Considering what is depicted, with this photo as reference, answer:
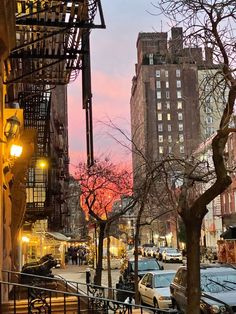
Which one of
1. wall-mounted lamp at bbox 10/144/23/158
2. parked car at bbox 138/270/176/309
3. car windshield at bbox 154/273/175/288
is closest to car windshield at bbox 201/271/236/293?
parked car at bbox 138/270/176/309

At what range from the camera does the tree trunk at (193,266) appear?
779 cm

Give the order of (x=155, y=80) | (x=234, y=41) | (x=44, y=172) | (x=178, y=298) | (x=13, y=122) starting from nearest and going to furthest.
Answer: (x=234, y=41), (x=13, y=122), (x=178, y=298), (x=44, y=172), (x=155, y=80)

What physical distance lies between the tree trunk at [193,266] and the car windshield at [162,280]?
1126 centimetres

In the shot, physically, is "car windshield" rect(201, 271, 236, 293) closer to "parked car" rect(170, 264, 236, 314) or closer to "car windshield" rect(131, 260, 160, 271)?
"parked car" rect(170, 264, 236, 314)

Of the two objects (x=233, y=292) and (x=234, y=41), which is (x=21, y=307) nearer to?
(x=233, y=292)

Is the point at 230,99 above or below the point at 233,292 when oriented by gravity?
above

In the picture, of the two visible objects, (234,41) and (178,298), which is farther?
(178,298)

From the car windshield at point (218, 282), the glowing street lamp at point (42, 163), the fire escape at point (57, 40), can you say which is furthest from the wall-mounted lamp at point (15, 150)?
the glowing street lamp at point (42, 163)

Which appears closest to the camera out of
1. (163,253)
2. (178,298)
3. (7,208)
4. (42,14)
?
(42,14)

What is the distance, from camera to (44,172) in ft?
92.9

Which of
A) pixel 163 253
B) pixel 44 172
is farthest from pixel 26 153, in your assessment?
pixel 163 253

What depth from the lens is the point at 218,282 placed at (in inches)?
559

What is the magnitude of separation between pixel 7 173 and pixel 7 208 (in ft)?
4.32

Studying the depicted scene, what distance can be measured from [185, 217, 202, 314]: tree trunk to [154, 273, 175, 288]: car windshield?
1126 cm
